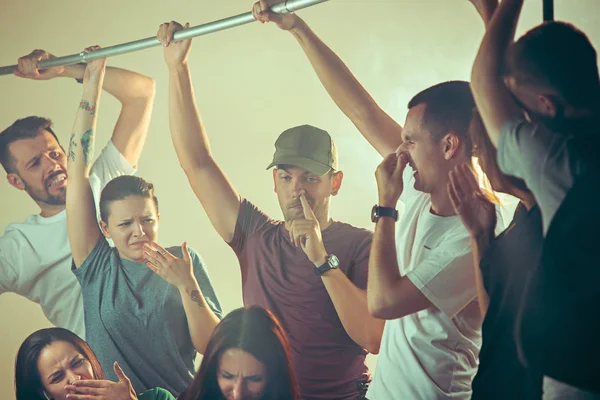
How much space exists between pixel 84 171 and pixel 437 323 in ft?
4.57

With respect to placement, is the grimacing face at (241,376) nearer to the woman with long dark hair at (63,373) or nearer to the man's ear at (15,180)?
the woman with long dark hair at (63,373)

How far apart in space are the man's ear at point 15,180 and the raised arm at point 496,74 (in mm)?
1742

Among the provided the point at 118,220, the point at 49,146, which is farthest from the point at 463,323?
the point at 49,146

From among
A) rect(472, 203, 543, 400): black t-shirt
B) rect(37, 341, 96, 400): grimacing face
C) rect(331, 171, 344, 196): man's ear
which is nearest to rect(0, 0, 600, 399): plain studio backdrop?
rect(331, 171, 344, 196): man's ear

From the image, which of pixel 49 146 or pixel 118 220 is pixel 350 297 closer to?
pixel 118 220

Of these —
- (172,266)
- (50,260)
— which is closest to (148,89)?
(172,266)

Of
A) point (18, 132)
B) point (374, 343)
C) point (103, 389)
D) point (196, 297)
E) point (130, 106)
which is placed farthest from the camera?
point (18, 132)

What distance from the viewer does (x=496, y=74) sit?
1611mm

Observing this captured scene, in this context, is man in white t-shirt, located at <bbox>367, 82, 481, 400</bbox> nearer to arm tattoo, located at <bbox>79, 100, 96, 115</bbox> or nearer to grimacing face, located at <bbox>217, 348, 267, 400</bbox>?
grimacing face, located at <bbox>217, 348, 267, 400</bbox>

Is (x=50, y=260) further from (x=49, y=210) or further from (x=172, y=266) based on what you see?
(x=172, y=266)

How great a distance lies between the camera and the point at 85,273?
2473 millimetres

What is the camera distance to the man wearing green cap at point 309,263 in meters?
1.90

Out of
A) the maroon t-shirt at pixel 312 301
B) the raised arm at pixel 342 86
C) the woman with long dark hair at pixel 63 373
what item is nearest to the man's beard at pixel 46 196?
the woman with long dark hair at pixel 63 373

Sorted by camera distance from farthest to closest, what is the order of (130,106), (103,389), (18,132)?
(18,132)
(130,106)
(103,389)
